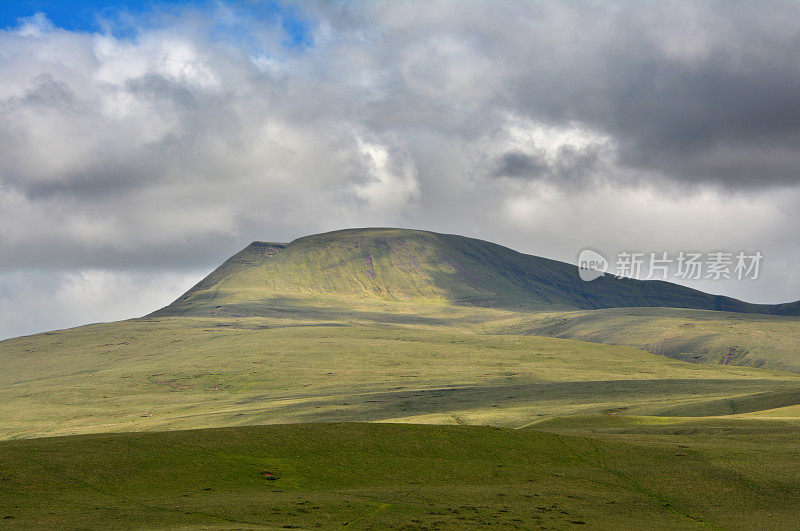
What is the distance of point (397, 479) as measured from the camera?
6378 cm

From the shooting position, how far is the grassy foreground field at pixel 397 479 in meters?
52.1

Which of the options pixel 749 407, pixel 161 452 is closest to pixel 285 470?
pixel 161 452

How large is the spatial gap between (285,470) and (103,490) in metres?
14.5

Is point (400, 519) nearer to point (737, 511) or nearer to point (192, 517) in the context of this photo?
point (192, 517)

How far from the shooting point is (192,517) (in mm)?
49812

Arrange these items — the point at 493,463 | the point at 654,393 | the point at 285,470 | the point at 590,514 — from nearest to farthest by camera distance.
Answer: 1. the point at 590,514
2. the point at 285,470
3. the point at 493,463
4. the point at 654,393

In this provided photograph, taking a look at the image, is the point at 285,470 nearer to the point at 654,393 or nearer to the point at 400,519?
the point at 400,519

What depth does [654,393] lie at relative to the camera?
19500cm

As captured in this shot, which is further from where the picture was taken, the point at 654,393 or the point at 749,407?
the point at 654,393

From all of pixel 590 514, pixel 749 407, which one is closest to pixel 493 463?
pixel 590 514

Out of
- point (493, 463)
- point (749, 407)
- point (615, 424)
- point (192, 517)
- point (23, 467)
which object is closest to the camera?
point (192, 517)

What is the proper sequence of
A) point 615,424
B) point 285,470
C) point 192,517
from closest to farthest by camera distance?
1. point 192,517
2. point 285,470
3. point 615,424

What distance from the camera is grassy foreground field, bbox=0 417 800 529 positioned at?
52.1 m

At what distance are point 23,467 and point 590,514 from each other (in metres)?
42.8
